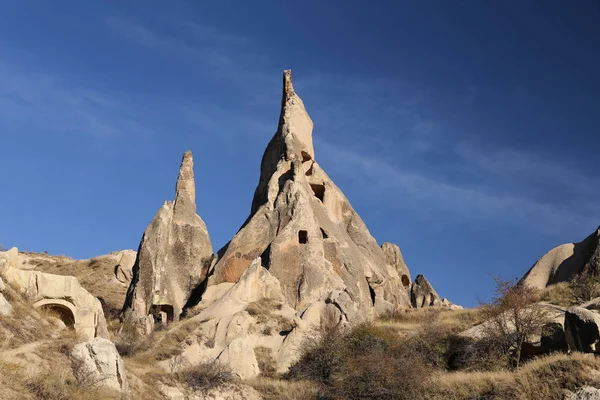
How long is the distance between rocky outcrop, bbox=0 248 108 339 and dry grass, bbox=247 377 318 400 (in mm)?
4468

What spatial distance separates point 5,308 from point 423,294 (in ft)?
85.7

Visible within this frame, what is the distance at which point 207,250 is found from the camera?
3578 centimetres

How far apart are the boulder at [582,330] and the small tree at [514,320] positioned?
7.78 ft

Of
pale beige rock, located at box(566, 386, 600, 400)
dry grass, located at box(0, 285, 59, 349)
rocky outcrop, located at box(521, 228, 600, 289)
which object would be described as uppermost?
rocky outcrop, located at box(521, 228, 600, 289)

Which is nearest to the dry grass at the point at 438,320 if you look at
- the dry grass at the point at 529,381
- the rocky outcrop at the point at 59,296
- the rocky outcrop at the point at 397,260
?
the dry grass at the point at 529,381

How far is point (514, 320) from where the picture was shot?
74.6 feet

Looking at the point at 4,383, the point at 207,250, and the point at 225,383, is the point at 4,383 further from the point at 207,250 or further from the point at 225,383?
the point at 207,250

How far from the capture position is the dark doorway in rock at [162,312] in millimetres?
32438

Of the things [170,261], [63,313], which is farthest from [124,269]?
[63,313]

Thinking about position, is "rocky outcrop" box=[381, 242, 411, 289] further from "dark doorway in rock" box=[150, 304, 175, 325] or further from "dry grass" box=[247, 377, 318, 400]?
"dry grass" box=[247, 377, 318, 400]

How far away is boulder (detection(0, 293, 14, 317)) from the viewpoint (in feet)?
56.9

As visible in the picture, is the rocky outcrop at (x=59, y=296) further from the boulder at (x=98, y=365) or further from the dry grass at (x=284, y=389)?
the dry grass at (x=284, y=389)

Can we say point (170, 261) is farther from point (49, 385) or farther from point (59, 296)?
point (49, 385)

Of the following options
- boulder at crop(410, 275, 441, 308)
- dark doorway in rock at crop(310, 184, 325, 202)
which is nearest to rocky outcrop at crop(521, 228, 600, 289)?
boulder at crop(410, 275, 441, 308)
